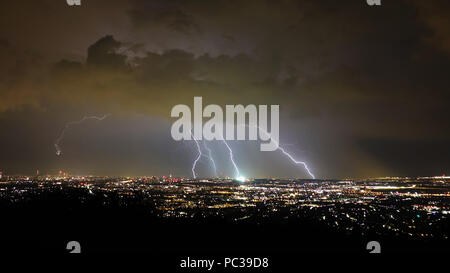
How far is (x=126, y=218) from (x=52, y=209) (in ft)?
31.2

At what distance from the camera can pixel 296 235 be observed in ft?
105

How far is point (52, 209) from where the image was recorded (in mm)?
38875
